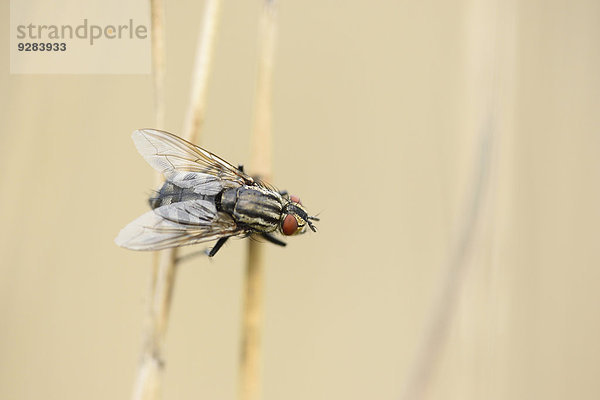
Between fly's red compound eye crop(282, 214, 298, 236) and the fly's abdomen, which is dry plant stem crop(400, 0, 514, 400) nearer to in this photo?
fly's red compound eye crop(282, 214, 298, 236)

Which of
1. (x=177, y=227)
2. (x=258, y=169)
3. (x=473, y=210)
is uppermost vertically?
(x=258, y=169)

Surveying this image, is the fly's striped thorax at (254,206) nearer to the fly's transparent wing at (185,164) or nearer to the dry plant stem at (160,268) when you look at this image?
the fly's transparent wing at (185,164)

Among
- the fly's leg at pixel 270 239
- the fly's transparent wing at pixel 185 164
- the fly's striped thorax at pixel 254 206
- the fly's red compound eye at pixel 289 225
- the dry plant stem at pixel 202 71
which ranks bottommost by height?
the fly's leg at pixel 270 239

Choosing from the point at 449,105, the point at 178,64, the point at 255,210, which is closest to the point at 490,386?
the point at 255,210

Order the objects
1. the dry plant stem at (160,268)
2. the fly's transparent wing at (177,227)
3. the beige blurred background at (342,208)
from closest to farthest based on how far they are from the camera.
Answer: the dry plant stem at (160,268)
the fly's transparent wing at (177,227)
the beige blurred background at (342,208)

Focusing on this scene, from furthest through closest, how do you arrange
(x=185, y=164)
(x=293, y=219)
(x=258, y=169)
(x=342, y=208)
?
1. (x=342, y=208)
2. (x=293, y=219)
3. (x=185, y=164)
4. (x=258, y=169)

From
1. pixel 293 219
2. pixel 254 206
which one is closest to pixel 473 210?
pixel 293 219

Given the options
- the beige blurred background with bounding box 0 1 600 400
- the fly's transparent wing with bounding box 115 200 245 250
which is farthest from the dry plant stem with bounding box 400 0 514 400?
the fly's transparent wing with bounding box 115 200 245 250

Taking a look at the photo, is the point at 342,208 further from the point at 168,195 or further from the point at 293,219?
the point at 168,195

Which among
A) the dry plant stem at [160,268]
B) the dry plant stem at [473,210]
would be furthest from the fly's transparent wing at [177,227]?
the dry plant stem at [473,210]
